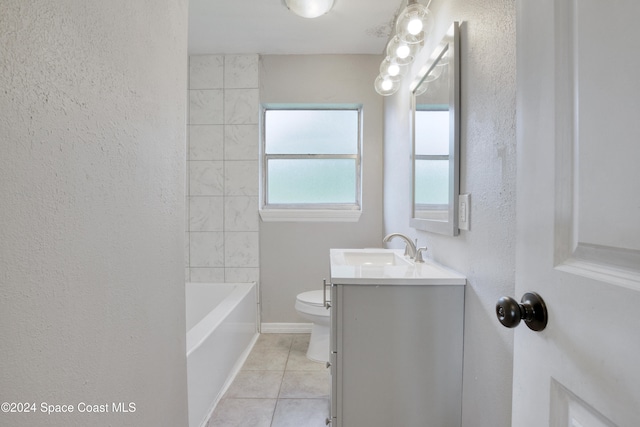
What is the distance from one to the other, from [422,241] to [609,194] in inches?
47.2

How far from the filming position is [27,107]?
446mm

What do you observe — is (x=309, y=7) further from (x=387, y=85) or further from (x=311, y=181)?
(x=311, y=181)

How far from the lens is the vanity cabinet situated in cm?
106

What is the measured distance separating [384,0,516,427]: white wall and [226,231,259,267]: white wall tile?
1.76 metres

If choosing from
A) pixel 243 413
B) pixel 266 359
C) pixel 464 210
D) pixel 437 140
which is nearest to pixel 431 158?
pixel 437 140

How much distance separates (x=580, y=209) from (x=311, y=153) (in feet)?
7.83

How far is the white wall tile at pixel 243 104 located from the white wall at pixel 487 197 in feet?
5.60

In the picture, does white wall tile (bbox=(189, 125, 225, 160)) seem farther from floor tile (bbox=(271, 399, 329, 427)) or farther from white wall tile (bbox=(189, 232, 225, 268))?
floor tile (bbox=(271, 399, 329, 427))

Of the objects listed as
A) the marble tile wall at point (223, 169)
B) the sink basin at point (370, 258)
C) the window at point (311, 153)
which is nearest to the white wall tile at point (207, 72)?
the marble tile wall at point (223, 169)

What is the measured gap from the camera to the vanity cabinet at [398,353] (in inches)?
41.7

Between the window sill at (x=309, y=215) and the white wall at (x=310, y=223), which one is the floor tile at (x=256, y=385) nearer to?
the white wall at (x=310, y=223)

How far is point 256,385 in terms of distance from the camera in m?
1.83

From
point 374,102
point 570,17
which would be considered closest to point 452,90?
point 570,17

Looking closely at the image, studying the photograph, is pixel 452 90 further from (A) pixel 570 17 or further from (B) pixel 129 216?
(B) pixel 129 216
